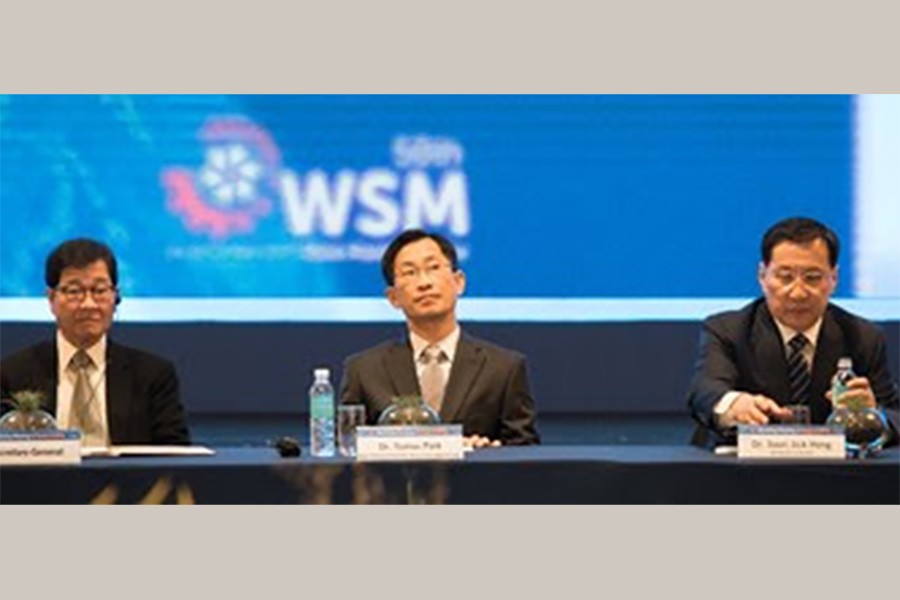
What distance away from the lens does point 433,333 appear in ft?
16.6

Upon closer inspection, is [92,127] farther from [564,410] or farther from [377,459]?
[377,459]

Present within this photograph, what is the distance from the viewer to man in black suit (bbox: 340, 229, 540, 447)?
499 centimetres

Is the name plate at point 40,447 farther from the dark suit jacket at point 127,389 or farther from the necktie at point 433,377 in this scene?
the necktie at point 433,377

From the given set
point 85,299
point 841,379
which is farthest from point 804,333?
point 85,299

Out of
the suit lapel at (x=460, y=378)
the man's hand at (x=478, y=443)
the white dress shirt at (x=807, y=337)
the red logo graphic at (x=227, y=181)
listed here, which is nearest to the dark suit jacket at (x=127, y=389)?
the suit lapel at (x=460, y=378)

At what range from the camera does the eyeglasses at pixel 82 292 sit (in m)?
5.01

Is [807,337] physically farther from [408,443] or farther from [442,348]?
[408,443]

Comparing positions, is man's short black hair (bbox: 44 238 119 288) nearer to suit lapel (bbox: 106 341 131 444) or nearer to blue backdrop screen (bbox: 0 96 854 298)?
suit lapel (bbox: 106 341 131 444)

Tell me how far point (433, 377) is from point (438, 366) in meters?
0.03

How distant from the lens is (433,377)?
16.6 feet

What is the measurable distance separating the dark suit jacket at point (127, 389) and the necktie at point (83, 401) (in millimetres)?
43

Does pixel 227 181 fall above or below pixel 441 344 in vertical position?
above

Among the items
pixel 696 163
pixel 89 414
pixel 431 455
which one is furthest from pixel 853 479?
pixel 696 163

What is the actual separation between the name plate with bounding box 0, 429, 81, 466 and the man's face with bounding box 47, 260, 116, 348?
0.80 metres
